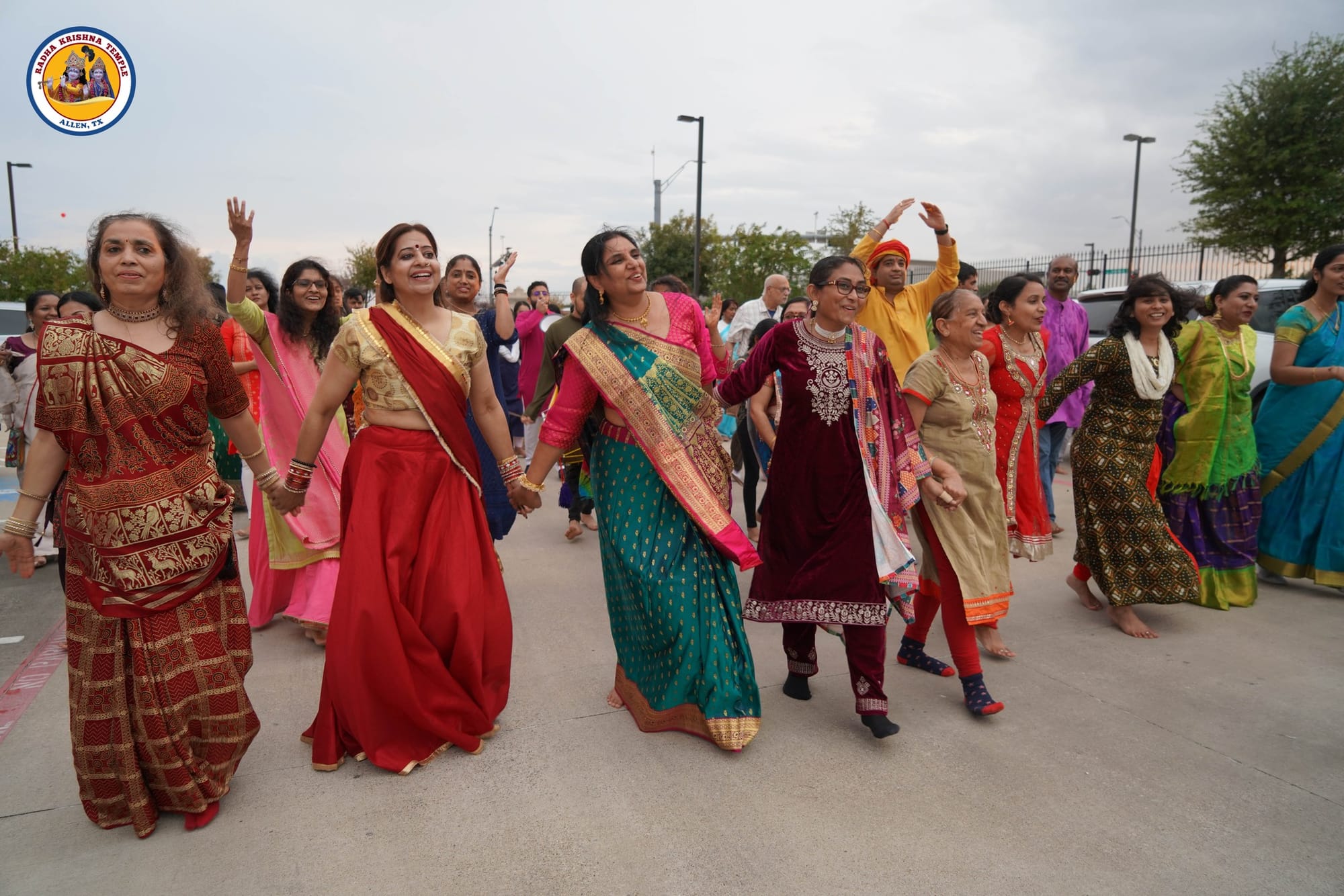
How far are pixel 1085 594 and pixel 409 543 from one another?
148 inches

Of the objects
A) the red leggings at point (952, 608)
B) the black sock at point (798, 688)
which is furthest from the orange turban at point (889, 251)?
the black sock at point (798, 688)

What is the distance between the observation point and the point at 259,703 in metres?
3.67

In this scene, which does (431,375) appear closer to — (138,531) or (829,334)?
Answer: (138,531)

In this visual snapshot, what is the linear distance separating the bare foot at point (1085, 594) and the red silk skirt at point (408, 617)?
331cm

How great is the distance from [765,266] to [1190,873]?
80.6 ft

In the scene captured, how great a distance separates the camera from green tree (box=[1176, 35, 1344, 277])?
18.1 m

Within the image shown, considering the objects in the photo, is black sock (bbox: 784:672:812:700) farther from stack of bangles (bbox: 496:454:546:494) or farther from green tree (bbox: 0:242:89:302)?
green tree (bbox: 0:242:89:302)

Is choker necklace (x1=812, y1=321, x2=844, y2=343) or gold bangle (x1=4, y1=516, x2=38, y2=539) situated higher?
choker necklace (x1=812, y1=321, x2=844, y2=343)

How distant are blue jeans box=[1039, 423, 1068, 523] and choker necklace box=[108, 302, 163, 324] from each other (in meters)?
5.61

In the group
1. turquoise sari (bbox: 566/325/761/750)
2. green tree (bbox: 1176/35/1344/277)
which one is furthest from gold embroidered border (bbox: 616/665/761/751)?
green tree (bbox: 1176/35/1344/277)

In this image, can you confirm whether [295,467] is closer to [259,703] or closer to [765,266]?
[259,703]

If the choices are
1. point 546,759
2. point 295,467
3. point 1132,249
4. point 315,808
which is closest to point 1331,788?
point 546,759

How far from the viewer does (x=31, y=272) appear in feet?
83.8

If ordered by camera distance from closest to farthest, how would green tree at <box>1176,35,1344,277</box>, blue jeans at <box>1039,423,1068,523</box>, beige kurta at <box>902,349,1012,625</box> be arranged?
1. beige kurta at <box>902,349,1012,625</box>
2. blue jeans at <box>1039,423,1068,523</box>
3. green tree at <box>1176,35,1344,277</box>
